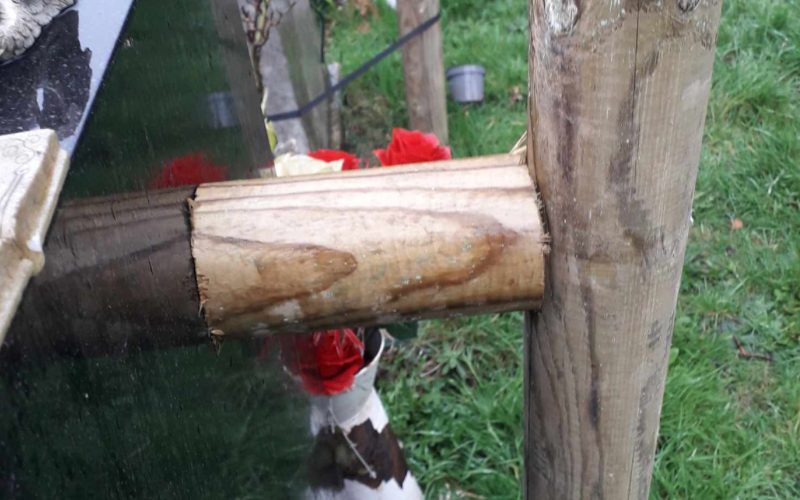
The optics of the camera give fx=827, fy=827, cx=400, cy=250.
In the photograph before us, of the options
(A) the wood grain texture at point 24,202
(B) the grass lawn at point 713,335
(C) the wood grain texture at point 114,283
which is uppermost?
(A) the wood grain texture at point 24,202

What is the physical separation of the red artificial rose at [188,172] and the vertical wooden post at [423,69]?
6.04ft

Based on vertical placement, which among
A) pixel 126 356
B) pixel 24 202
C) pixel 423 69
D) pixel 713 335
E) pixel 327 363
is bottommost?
pixel 713 335

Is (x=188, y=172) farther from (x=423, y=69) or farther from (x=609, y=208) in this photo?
(x=423, y=69)

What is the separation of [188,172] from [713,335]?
6.27 feet

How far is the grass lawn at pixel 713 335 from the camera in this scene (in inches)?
83.0

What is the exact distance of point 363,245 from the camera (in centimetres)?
82

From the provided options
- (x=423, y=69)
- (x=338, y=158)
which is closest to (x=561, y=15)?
(x=338, y=158)

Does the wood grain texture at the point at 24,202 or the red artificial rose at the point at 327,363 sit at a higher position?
the wood grain texture at the point at 24,202

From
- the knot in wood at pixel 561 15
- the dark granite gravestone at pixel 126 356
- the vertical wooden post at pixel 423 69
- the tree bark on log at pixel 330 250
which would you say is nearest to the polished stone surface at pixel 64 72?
the dark granite gravestone at pixel 126 356

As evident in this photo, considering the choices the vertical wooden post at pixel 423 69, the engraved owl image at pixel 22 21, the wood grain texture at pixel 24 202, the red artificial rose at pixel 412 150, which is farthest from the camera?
the vertical wooden post at pixel 423 69

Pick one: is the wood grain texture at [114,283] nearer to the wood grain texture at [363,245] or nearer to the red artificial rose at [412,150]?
the wood grain texture at [363,245]

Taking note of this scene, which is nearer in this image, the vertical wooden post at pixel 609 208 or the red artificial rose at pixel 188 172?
the vertical wooden post at pixel 609 208

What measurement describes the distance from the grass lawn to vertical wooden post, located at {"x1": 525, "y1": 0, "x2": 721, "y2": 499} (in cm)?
110

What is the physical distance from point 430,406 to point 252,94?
123cm
